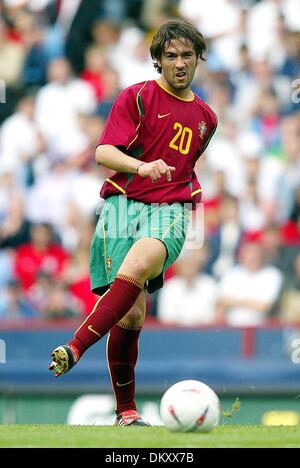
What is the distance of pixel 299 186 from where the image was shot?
11.4 m

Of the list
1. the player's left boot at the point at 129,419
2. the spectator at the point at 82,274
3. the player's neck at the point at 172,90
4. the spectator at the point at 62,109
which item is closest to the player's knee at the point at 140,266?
the player's left boot at the point at 129,419

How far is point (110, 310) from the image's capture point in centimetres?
631

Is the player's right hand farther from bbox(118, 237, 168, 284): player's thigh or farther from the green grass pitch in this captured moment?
the green grass pitch

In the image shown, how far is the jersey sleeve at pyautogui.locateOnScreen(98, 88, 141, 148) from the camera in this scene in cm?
650

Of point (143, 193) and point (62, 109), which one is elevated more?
point (62, 109)

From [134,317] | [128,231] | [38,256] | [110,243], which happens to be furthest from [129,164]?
[38,256]

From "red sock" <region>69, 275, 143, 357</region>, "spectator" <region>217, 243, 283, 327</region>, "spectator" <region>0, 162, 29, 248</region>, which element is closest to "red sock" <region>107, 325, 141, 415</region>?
"red sock" <region>69, 275, 143, 357</region>

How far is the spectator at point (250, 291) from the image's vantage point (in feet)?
34.4

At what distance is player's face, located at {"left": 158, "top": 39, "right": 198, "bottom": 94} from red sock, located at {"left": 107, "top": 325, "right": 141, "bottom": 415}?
1.46m

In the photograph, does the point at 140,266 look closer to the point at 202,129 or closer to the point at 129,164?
the point at 129,164

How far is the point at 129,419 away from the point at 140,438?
4.09 ft

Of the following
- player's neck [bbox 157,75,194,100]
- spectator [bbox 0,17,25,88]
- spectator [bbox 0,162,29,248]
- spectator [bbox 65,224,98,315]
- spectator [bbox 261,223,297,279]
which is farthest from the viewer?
spectator [bbox 0,17,25,88]

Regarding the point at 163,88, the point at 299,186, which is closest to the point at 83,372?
the point at 299,186

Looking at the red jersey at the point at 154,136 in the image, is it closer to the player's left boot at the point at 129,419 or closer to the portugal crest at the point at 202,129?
the portugal crest at the point at 202,129
